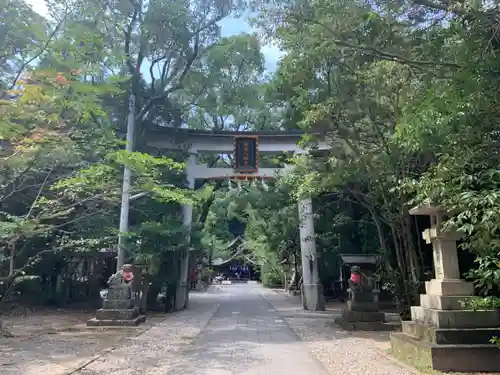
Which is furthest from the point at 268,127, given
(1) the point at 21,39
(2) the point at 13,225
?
(2) the point at 13,225

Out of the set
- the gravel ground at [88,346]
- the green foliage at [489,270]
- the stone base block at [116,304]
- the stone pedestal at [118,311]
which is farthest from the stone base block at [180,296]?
the green foliage at [489,270]

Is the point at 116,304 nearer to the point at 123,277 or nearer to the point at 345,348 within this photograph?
the point at 123,277

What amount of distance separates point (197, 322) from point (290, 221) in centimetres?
714

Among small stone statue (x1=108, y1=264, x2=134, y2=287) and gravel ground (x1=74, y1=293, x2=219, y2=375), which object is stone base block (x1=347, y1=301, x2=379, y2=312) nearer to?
gravel ground (x1=74, y1=293, x2=219, y2=375)

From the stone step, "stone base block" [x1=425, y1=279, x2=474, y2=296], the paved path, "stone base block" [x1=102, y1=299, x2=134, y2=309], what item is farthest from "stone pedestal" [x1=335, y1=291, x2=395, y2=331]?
"stone base block" [x1=102, y1=299, x2=134, y2=309]

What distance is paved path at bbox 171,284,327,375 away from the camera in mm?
6328

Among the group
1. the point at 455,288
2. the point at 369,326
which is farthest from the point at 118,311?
the point at 455,288

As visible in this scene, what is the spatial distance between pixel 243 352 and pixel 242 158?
10423 millimetres

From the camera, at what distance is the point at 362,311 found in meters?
11.3

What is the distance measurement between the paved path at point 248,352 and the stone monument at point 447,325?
1.50 meters

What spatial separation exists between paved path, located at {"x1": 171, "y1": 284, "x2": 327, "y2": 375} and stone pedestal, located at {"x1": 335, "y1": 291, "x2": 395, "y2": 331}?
158cm

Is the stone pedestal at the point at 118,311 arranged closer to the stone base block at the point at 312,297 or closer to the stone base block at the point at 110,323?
the stone base block at the point at 110,323

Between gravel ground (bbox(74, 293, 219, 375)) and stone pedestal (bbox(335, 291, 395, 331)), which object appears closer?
gravel ground (bbox(74, 293, 219, 375))

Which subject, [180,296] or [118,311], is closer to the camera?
[118,311]
